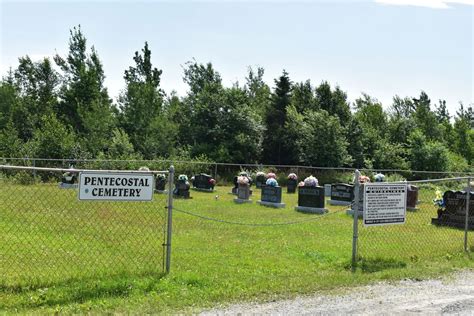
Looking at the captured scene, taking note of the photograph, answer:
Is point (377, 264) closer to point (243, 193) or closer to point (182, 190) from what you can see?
point (243, 193)

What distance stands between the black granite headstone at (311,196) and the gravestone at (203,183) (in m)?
8.56

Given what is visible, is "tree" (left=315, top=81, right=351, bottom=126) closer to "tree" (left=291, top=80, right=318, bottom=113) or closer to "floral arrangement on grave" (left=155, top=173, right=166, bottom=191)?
"tree" (left=291, top=80, right=318, bottom=113)

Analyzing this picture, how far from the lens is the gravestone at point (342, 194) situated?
20.5 m

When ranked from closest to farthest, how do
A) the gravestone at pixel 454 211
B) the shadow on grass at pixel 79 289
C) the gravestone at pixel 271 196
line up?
1. the shadow on grass at pixel 79 289
2. the gravestone at pixel 454 211
3. the gravestone at pixel 271 196

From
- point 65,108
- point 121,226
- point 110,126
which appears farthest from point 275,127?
point 121,226

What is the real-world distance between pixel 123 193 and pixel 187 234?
16.2ft

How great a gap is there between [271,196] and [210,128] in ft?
64.4

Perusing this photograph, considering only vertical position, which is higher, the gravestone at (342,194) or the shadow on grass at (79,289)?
the gravestone at (342,194)

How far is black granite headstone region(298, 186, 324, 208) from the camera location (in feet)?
60.0

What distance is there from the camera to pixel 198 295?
647cm

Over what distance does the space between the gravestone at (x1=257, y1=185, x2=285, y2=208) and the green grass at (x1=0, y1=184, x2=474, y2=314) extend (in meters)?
4.30

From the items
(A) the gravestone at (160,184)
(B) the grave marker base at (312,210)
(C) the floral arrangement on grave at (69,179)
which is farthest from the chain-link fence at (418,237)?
(C) the floral arrangement on grave at (69,179)

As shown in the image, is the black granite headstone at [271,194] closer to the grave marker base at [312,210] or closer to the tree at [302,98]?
the grave marker base at [312,210]

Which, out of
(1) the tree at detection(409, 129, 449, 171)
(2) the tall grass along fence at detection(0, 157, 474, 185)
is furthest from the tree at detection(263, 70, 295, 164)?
(1) the tree at detection(409, 129, 449, 171)
